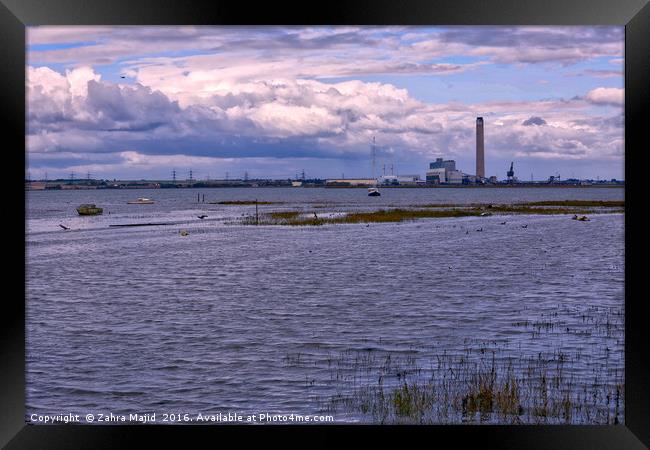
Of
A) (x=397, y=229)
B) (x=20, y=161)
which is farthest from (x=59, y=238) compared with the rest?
(x=20, y=161)

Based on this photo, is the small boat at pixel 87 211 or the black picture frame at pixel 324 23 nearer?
the black picture frame at pixel 324 23

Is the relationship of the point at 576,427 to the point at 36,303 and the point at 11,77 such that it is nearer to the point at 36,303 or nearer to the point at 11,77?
the point at 11,77

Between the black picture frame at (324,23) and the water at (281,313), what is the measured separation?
4909 millimetres

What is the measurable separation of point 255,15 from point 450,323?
14066 mm

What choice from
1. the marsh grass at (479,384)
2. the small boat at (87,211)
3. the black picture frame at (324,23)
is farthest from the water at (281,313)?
the small boat at (87,211)

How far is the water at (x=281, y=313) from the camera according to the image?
1380 cm

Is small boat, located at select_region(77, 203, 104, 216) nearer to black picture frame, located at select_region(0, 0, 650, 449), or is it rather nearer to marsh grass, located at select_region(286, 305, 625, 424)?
marsh grass, located at select_region(286, 305, 625, 424)

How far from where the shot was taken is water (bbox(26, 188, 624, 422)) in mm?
13797

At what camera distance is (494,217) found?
76125 millimetres

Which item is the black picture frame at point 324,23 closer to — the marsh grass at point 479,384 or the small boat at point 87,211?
the marsh grass at point 479,384

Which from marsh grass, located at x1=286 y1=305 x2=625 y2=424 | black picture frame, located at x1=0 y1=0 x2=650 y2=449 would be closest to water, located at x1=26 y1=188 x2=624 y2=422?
marsh grass, located at x1=286 y1=305 x2=625 y2=424

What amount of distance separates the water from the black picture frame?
491cm

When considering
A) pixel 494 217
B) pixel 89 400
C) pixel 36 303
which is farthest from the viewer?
pixel 494 217

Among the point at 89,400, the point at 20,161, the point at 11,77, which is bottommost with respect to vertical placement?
the point at 89,400
